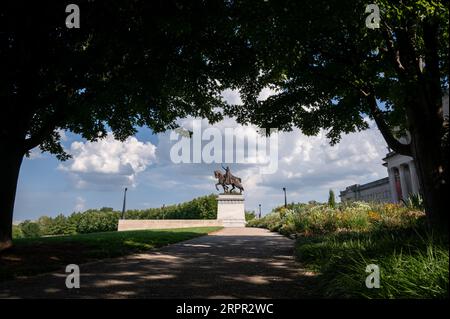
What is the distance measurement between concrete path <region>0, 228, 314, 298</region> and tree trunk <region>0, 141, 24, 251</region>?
11.7 feet

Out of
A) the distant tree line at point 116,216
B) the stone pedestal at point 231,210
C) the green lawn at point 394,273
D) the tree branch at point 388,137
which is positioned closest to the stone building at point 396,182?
the stone pedestal at point 231,210

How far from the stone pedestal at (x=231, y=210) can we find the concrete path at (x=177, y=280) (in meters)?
28.3

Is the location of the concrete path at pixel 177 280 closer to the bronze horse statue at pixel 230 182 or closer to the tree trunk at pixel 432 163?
the tree trunk at pixel 432 163

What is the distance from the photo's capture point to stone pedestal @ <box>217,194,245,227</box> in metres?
36.3

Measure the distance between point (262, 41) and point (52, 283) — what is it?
734cm

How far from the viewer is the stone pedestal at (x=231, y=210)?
119 feet

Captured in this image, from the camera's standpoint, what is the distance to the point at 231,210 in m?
37.1

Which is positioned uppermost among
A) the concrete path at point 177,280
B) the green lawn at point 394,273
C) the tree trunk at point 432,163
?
the tree trunk at point 432,163

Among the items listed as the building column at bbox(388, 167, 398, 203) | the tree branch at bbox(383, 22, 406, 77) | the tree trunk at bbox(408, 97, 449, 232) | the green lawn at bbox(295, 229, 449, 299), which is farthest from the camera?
the building column at bbox(388, 167, 398, 203)

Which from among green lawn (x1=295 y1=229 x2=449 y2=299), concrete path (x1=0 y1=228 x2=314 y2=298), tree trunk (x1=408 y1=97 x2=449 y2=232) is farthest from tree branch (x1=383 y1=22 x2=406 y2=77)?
concrete path (x1=0 y1=228 x2=314 y2=298)

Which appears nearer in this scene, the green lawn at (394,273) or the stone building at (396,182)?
the green lawn at (394,273)

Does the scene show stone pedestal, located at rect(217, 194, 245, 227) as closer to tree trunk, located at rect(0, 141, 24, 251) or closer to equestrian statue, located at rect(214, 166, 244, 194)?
equestrian statue, located at rect(214, 166, 244, 194)

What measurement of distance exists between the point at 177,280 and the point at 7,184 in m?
7.14
